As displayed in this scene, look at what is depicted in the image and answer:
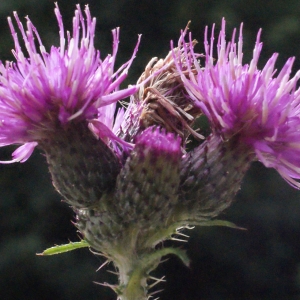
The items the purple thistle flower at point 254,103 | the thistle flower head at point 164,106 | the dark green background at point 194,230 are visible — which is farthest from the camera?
the dark green background at point 194,230

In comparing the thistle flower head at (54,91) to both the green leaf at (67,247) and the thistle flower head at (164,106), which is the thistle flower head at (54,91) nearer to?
the thistle flower head at (164,106)

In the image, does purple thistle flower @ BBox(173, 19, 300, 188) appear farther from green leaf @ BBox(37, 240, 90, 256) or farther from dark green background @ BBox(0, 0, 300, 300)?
dark green background @ BBox(0, 0, 300, 300)

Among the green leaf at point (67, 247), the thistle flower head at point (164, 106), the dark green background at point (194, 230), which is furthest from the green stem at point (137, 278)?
the dark green background at point (194, 230)

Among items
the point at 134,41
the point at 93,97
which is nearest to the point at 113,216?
the point at 93,97

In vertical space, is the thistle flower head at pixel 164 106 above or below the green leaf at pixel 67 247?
above

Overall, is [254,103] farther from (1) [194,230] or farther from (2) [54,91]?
(1) [194,230]

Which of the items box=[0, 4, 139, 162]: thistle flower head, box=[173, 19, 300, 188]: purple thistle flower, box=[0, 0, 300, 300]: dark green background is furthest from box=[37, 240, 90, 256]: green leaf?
box=[0, 0, 300, 300]: dark green background

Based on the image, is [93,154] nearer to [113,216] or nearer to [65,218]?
[113,216]

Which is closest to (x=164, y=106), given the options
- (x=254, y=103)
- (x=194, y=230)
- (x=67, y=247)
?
(x=254, y=103)

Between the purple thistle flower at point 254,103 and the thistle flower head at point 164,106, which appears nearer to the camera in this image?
the purple thistle flower at point 254,103
